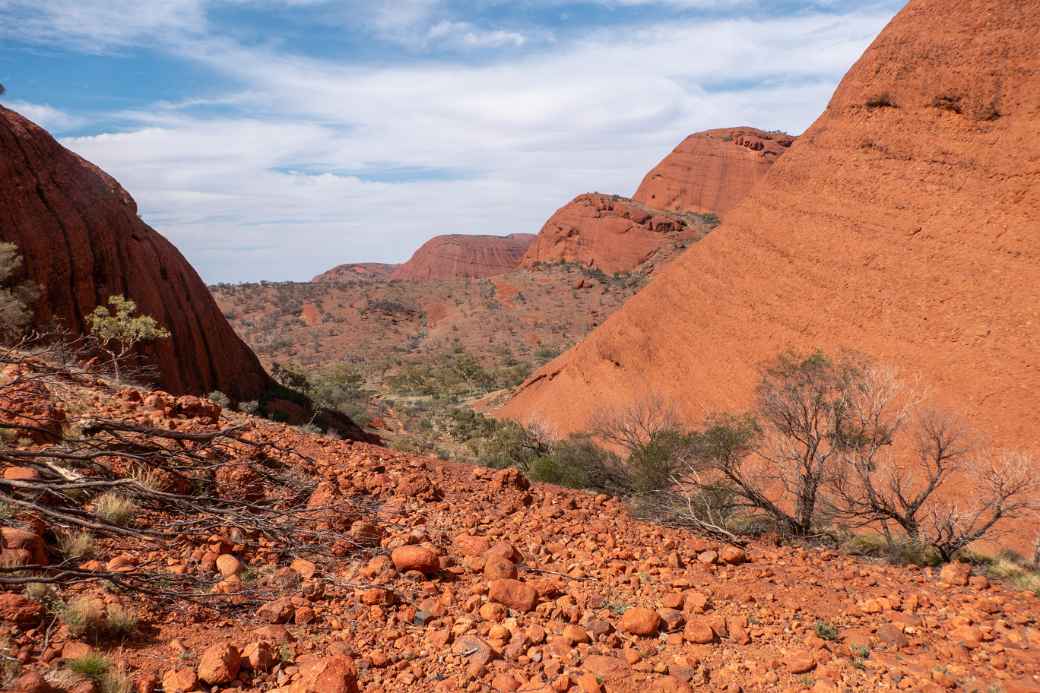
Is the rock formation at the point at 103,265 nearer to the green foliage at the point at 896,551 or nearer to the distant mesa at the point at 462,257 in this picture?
the green foliage at the point at 896,551

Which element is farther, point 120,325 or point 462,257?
point 462,257

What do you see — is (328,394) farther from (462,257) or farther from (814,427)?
(462,257)

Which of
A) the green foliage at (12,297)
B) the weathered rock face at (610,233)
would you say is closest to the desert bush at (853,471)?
the green foliage at (12,297)

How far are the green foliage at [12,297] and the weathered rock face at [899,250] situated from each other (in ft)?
41.2

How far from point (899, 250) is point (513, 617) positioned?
1321cm

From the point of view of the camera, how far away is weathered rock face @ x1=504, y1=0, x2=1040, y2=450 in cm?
1155

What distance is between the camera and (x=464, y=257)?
115312 millimetres

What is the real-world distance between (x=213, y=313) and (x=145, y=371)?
6235mm

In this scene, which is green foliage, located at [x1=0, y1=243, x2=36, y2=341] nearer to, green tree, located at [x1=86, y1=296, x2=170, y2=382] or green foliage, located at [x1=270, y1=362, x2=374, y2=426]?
green tree, located at [x1=86, y1=296, x2=170, y2=382]

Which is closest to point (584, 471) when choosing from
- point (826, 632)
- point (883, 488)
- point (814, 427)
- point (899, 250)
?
point (814, 427)

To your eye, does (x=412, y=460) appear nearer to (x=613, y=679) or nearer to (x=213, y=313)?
(x=613, y=679)

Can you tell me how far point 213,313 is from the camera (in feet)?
65.3

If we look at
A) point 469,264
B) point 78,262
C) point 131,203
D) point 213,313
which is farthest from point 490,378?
point 469,264

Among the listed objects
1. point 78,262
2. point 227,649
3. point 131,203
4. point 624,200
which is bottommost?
point 227,649
